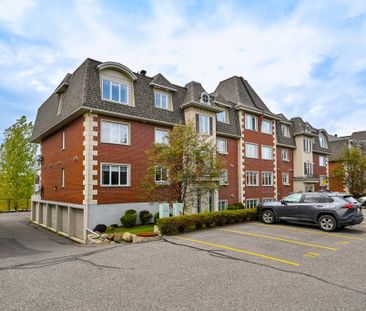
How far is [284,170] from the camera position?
30.3 m

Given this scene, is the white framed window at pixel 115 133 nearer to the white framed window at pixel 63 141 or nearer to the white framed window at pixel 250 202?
the white framed window at pixel 63 141

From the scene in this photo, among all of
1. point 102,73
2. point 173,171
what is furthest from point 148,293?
point 102,73

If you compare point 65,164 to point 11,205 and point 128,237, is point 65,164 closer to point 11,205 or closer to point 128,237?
point 128,237

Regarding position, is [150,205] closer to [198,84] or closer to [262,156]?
Answer: [198,84]

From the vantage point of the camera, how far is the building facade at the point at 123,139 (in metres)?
16.2

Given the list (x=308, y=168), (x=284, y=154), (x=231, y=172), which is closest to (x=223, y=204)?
(x=231, y=172)

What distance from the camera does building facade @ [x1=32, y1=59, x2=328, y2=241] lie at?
16.2 m

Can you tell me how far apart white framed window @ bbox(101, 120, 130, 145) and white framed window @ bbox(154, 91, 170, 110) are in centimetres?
320

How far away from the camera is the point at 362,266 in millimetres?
7688

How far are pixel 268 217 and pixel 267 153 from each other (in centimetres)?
1342

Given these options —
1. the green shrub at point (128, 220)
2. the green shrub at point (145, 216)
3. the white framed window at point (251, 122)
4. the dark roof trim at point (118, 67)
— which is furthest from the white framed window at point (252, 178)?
the dark roof trim at point (118, 67)

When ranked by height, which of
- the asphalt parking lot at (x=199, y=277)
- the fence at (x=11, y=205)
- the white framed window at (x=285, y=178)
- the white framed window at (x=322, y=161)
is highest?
the white framed window at (x=322, y=161)

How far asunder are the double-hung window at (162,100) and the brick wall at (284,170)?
15856mm

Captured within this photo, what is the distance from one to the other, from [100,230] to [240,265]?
400 inches
